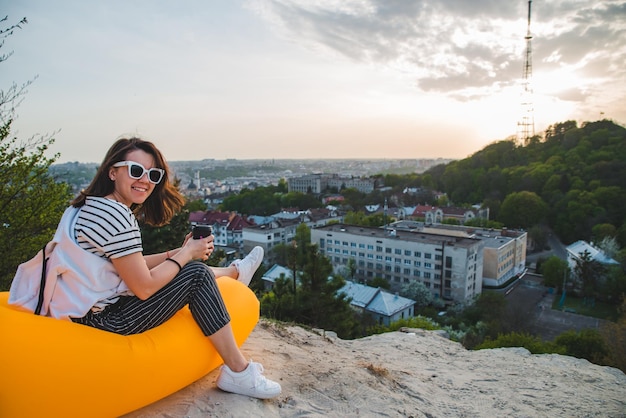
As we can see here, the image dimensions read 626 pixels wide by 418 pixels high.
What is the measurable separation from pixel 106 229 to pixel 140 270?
0.30m

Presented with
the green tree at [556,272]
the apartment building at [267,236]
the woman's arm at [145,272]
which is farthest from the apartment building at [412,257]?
the woman's arm at [145,272]

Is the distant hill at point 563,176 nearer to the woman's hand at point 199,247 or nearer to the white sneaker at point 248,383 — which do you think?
the white sneaker at point 248,383

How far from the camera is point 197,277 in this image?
2.64m

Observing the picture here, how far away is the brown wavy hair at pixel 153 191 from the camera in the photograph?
2.57 m

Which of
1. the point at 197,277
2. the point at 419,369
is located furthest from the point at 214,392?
the point at 419,369

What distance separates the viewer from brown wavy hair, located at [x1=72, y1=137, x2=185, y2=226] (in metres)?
2.57

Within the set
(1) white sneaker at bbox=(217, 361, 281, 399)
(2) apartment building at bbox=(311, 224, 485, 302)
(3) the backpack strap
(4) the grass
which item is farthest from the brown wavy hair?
(4) the grass

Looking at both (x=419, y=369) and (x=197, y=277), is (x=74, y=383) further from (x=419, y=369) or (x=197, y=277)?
A: (x=419, y=369)

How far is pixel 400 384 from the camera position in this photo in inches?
147

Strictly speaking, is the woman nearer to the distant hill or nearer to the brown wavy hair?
the brown wavy hair

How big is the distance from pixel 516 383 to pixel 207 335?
3370 millimetres

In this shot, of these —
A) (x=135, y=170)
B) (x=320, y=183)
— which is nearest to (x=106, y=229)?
(x=135, y=170)

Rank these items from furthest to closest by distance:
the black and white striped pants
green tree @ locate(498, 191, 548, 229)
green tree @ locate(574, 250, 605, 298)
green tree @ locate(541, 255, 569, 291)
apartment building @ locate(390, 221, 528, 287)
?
green tree @ locate(498, 191, 548, 229) → apartment building @ locate(390, 221, 528, 287) → green tree @ locate(541, 255, 569, 291) → green tree @ locate(574, 250, 605, 298) → the black and white striped pants

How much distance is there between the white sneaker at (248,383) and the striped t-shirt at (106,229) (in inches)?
43.5
